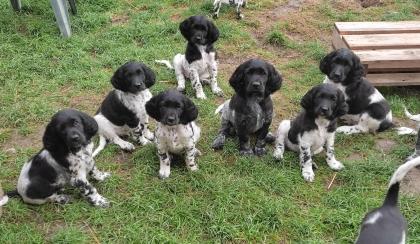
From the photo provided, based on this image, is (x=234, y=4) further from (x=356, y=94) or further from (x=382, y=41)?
(x=356, y=94)

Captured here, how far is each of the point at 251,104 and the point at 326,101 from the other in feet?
2.92

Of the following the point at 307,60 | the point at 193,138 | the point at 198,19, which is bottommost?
the point at 307,60

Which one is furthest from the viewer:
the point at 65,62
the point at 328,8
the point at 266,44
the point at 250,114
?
the point at 328,8

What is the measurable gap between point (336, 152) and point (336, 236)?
1.53 meters

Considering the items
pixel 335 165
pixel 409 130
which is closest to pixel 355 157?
pixel 335 165

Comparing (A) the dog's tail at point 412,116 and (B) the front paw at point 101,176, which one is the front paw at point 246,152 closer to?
(B) the front paw at point 101,176

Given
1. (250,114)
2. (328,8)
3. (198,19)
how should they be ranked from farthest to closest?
1. (328,8)
2. (198,19)
3. (250,114)

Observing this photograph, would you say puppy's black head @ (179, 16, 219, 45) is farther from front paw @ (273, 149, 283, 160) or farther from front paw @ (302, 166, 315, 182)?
front paw @ (302, 166, 315, 182)

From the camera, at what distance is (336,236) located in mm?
4910

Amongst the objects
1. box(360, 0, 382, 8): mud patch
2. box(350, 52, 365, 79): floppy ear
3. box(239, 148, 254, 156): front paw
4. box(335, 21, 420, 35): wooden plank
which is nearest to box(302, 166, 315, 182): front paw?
box(239, 148, 254, 156): front paw

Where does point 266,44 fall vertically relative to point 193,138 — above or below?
below

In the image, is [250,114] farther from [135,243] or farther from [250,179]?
[135,243]

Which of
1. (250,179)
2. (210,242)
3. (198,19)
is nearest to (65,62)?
(198,19)

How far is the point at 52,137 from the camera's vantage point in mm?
4664
